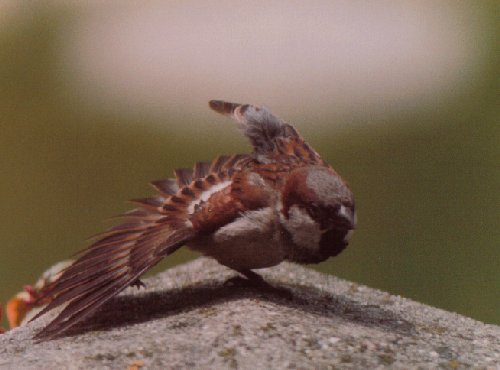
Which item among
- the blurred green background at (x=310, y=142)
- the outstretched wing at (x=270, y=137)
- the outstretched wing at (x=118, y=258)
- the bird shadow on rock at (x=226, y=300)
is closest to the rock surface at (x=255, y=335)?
the bird shadow on rock at (x=226, y=300)

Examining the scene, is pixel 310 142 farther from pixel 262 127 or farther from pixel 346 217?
pixel 346 217

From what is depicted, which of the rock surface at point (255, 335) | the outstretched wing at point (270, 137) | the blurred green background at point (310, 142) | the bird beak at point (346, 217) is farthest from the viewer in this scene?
the blurred green background at point (310, 142)

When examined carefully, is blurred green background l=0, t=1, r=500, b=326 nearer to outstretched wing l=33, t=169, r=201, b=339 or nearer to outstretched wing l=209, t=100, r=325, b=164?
outstretched wing l=209, t=100, r=325, b=164

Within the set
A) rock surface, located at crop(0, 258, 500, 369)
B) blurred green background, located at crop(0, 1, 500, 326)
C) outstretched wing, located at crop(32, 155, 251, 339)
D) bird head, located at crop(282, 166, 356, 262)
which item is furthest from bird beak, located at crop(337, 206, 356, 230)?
blurred green background, located at crop(0, 1, 500, 326)

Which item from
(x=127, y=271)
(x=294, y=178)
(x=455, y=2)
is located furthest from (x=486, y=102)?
(x=127, y=271)

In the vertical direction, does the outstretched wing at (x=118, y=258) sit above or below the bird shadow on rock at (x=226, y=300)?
above

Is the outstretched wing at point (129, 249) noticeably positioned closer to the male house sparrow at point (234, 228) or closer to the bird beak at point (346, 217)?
the male house sparrow at point (234, 228)

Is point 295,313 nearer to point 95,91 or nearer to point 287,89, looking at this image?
point 287,89
